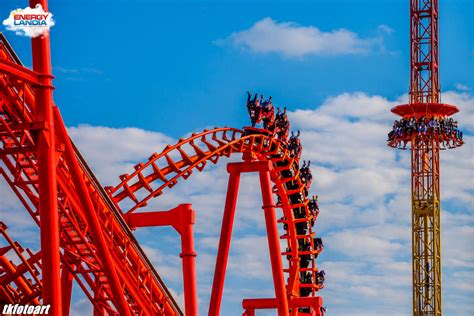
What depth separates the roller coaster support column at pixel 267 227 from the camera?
35781 mm

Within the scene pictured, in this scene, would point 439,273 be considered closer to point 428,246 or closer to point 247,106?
point 428,246

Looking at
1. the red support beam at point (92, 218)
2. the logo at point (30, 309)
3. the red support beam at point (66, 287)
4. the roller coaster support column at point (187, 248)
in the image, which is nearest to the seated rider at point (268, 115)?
the roller coaster support column at point (187, 248)

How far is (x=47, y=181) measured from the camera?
2255 centimetres

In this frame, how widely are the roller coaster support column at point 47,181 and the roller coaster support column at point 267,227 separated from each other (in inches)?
527

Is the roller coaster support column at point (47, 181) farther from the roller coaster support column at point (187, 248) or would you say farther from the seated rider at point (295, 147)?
→ the seated rider at point (295, 147)

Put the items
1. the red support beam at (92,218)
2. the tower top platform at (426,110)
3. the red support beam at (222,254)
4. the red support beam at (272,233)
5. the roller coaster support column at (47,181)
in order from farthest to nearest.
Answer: the tower top platform at (426,110) < the red support beam at (272,233) < the red support beam at (222,254) < the red support beam at (92,218) < the roller coaster support column at (47,181)

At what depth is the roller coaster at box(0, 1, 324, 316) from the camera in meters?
22.7

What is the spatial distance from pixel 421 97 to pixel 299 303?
53.5 ft

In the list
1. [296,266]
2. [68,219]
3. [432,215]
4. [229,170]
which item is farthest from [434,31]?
[68,219]

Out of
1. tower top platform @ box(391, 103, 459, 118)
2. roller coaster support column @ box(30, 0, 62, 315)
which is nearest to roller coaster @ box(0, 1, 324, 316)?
roller coaster support column @ box(30, 0, 62, 315)

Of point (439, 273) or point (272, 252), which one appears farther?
point (439, 273)

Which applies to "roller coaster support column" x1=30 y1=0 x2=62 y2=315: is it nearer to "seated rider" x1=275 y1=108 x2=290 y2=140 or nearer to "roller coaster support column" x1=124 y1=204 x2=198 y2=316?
"roller coaster support column" x1=124 y1=204 x2=198 y2=316

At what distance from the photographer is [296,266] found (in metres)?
43.4

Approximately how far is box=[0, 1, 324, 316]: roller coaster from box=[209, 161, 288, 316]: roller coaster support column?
27 mm
